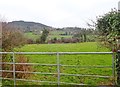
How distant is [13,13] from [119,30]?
26.4ft

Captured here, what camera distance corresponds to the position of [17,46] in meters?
12.1

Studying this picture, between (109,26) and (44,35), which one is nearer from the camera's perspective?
(109,26)

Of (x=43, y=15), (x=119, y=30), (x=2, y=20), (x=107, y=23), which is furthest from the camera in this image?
(x=43, y=15)

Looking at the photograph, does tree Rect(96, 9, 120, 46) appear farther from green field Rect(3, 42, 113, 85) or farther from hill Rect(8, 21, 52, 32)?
hill Rect(8, 21, 52, 32)

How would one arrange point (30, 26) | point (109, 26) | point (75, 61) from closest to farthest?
point (109, 26) < point (75, 61) < point (30, 26)

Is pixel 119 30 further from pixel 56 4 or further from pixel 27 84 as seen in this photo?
pixel 56 4

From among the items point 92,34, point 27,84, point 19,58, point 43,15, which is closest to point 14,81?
point 27,84

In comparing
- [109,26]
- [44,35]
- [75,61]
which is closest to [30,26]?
[75,61]

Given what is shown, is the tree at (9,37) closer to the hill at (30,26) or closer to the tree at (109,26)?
the hill at (30,26)

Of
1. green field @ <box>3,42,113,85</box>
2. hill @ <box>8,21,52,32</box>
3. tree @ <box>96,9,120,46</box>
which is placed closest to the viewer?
tree @ <box>96,9,120,46</box>

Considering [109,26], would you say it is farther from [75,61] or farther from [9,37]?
[75,61]

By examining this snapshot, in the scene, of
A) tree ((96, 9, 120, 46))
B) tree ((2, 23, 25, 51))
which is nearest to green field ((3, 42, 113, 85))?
tree ((2, 23, 25, 51))

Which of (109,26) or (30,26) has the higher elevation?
(30,26)

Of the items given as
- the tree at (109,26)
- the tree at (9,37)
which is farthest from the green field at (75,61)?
the tree at (109,26)
